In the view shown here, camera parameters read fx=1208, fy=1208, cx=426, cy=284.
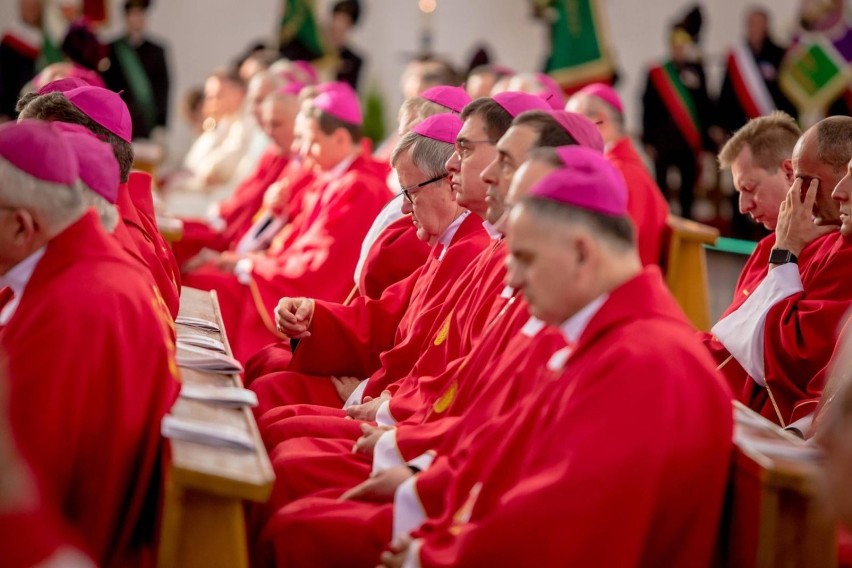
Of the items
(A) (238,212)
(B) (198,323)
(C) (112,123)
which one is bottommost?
(A) (238,212)

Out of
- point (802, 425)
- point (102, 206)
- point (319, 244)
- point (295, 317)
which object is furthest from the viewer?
point (319, 244)

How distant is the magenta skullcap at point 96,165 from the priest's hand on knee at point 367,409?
3.89ft

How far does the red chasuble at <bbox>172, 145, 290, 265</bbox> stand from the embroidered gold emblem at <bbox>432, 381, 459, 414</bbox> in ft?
15.4

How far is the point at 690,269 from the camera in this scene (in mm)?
7387

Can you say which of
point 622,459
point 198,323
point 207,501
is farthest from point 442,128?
point 622,459

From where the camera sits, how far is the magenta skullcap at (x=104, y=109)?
15.8 feet

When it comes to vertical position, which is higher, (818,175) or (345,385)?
(818,175)

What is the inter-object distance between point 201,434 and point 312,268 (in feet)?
11.2

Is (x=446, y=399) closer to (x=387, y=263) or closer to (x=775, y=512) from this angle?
(x=775, y=512)

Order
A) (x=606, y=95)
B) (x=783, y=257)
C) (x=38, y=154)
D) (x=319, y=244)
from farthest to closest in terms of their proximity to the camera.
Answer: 1. (x=606, y=95)
2. (x=319, y=244)
3. (x=783, y=257)
4. (x=38, y=154)

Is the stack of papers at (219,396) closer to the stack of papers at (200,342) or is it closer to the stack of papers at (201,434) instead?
the stack of papers at (201,434)

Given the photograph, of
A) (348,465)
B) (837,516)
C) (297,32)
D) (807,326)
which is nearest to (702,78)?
(297,32)

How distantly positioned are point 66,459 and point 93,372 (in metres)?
0.23

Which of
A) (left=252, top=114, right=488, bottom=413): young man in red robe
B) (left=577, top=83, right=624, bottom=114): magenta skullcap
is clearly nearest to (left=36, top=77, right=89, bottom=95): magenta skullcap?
(left=252, top=114, right=488, bottom=413): young man in red robe
